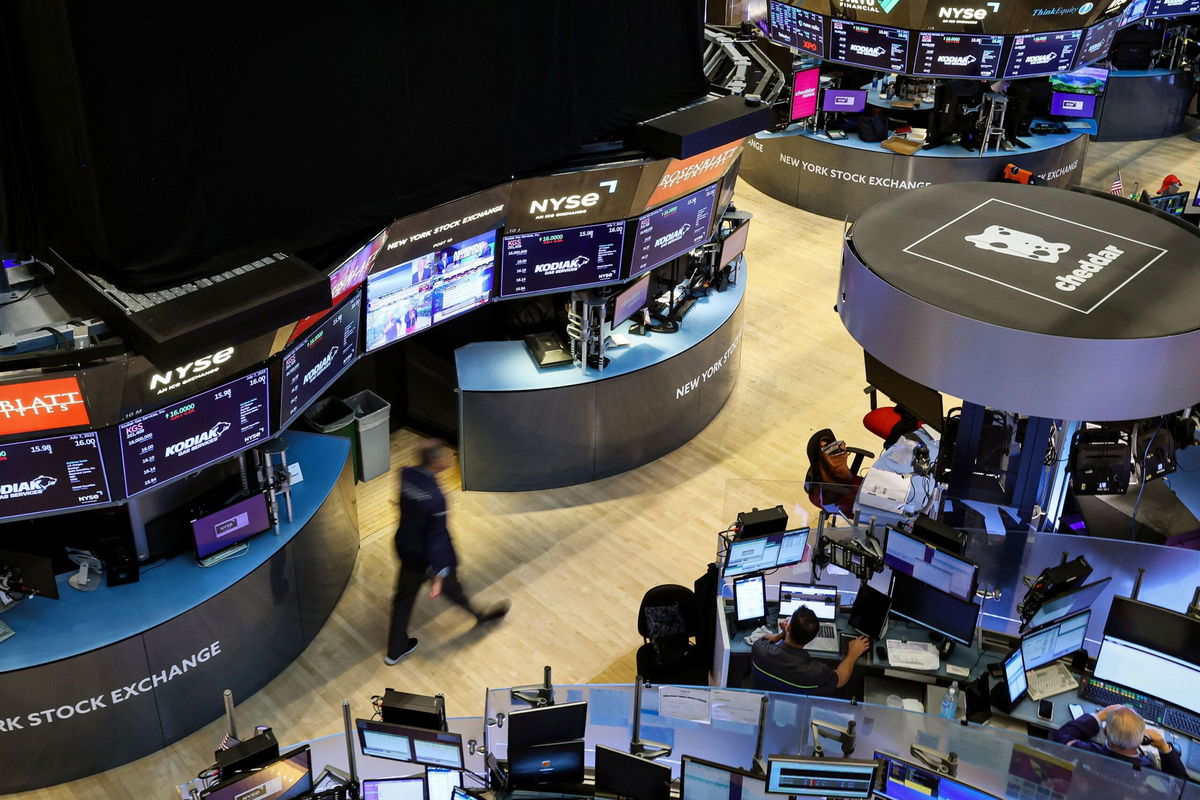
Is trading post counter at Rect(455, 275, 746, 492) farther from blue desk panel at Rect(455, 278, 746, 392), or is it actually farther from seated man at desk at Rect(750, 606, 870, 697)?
seated man at desk at Rect(750, 606, 870, 697)

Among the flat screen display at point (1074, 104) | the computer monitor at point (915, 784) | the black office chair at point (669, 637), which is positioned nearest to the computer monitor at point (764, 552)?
the black office chair at point (669, 637)

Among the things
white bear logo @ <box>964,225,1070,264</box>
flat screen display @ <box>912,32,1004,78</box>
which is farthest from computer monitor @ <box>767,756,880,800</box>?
flat screen display @ <box>912,32,1004,78</box>

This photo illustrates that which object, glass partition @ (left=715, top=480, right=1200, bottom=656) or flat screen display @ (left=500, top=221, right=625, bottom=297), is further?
flat screen display @ (left=500, top=221, right=625, bottom=297)

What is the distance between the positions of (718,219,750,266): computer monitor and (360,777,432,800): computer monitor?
6.25m

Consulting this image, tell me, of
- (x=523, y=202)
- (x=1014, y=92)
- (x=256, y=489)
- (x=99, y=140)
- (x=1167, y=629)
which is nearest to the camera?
(x=99, y=140)

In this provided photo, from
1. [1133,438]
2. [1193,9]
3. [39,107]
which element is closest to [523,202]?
[39,107]

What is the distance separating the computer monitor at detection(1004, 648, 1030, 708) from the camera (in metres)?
6.79

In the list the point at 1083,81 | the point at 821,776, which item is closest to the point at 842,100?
the point at 1083,81

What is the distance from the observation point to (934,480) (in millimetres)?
8258

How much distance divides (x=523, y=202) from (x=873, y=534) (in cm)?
345

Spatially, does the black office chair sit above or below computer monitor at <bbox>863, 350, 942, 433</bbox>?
below

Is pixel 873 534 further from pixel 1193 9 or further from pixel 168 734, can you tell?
pixel 1193 9

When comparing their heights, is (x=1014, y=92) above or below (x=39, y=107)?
below

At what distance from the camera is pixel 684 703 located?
634 centimetres
